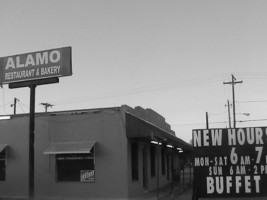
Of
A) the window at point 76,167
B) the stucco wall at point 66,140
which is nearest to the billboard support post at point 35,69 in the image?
the stucco wall at point 66,140

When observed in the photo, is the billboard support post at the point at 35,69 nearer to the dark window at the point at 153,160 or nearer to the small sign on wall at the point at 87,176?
the small sign on wall at the point at 87,176

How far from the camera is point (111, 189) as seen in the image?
67.3ft

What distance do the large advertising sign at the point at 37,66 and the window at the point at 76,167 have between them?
159 inches

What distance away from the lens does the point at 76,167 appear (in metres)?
21.5

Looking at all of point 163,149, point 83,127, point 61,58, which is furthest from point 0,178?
point 163,149

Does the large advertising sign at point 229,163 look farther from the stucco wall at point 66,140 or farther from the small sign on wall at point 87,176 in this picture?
the small sign on wall at point 87,176

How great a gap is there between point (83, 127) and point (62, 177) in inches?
104

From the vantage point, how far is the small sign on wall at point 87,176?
20.9m

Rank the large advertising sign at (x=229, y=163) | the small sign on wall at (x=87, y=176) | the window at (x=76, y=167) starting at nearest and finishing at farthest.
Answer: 1. the large advertising sign at (x=229, y=163)
2. the small sign on wall at (x=87, y=176)
3. the window at (x=76, y=167)

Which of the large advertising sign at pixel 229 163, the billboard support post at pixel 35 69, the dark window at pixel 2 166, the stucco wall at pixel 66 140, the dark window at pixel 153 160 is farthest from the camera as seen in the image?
the dark window at pixel 153 160

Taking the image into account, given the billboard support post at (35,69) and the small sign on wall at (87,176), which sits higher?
the billboard support post at (35,69)

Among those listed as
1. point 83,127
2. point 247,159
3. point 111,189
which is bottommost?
point 111,189

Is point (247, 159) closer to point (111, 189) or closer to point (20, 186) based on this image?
point (111, 189)

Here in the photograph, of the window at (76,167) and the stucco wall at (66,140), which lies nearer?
the stucco wall at (66,140)
